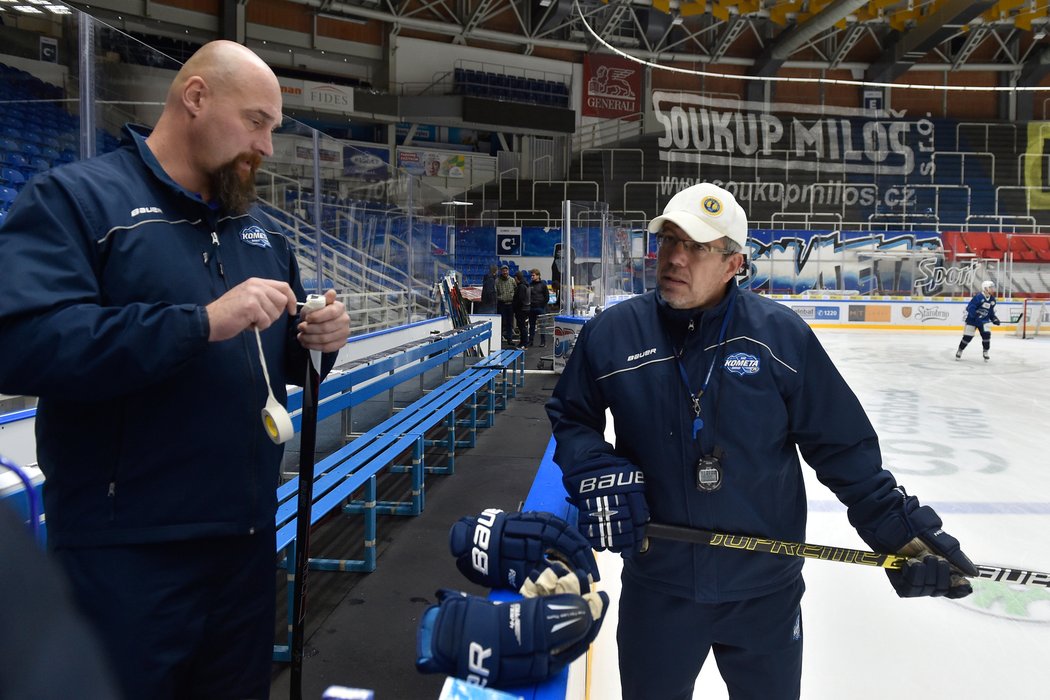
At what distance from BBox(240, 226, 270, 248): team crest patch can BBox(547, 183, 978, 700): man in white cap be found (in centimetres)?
71

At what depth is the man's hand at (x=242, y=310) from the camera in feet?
3.99

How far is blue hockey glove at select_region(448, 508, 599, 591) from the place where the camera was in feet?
3.98

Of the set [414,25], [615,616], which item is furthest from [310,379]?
[414,25]

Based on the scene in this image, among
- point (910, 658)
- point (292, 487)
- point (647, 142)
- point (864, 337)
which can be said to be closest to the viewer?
point (910, 658)

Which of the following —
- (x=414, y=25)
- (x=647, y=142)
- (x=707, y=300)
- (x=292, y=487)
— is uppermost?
(x=414, y=25)

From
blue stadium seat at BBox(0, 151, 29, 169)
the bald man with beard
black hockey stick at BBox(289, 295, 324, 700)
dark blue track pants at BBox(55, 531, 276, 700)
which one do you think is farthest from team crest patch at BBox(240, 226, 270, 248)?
blue stadium seat at BBox(0, 151, 29, 169)

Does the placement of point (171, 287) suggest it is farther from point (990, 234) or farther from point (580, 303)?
point (990, 234)

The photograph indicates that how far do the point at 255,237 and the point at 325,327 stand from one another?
23 cm

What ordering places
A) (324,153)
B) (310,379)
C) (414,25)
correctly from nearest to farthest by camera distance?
1. (310,379)
2. (324,153)
3. (414,25)

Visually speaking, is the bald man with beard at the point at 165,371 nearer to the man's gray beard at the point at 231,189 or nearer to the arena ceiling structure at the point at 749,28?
the man's gray beard at the point at 231,189

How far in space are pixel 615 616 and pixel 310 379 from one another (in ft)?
5.19

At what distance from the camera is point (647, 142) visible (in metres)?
25.5

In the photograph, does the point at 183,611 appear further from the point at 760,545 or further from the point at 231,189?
the point at 760,545

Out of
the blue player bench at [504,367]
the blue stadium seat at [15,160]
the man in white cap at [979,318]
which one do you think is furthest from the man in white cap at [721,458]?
the man in white cap at [979,318]
